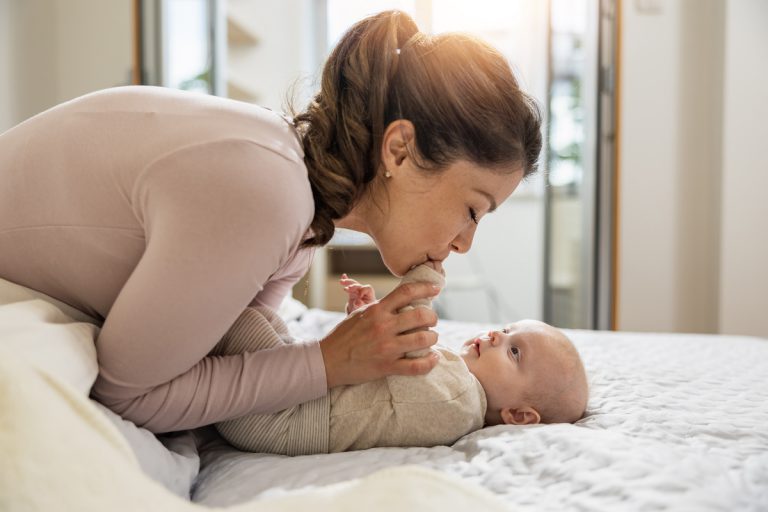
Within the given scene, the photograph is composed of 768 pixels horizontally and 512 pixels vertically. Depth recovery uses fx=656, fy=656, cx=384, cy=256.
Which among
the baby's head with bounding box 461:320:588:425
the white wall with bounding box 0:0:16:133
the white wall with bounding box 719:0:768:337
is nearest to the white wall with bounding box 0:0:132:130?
the white wall with bounding box 0:0:16:133

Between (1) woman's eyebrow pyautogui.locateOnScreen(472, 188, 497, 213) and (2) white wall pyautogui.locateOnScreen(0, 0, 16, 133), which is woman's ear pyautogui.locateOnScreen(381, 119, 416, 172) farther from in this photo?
(2) white wall pyautogui.locateOnScreen(0, 0, 16, 133)

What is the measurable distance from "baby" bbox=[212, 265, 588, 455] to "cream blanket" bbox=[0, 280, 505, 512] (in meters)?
0.33

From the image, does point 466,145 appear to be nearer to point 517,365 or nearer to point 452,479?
point 517,365

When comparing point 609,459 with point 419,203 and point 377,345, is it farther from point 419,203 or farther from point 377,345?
point 419,203

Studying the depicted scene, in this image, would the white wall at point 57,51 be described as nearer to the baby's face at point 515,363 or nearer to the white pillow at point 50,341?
the white pillow at point 50,341

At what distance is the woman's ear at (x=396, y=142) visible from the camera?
38.9 inches

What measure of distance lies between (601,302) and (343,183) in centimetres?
234

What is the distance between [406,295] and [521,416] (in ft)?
1.00

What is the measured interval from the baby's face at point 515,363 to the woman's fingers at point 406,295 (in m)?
0.17

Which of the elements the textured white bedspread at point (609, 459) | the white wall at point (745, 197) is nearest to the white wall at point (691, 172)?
the white wall at point (745, 197)

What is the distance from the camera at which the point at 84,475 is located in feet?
1.86

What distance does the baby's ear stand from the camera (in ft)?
3.55

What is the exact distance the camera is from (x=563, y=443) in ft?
2.79

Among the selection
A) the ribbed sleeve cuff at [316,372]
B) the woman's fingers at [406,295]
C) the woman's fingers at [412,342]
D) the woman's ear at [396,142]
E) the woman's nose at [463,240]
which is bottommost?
the ribbed sleeve cuff at [316,372]
